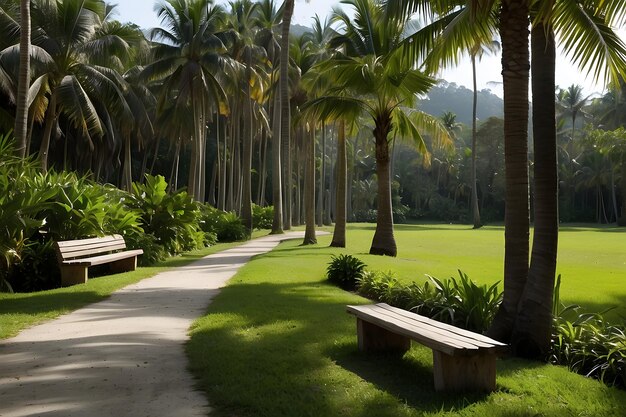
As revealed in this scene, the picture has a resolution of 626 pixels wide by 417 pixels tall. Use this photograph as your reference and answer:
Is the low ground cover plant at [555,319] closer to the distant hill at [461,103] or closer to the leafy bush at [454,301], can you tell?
the leafy bush at [454,301]

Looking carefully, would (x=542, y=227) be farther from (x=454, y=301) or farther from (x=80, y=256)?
(x=80, y=256)

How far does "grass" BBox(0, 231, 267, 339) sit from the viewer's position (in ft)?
26.0

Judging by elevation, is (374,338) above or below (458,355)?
below

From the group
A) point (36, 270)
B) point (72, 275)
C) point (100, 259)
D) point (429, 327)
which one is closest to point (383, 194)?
point (100, 259)

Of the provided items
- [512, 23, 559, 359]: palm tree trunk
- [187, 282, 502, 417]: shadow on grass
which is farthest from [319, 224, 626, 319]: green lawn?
[187, 282, 502, 417]: shadow on grass

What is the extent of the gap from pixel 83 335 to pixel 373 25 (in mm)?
16744

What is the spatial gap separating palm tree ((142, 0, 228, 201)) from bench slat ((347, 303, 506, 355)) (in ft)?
84.2

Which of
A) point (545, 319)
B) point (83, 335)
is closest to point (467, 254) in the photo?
point (545, 319)

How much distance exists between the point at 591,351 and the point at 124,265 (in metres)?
10.9

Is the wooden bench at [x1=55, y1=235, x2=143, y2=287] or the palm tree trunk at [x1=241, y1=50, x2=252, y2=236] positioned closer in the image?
the wooden bench at [x1=55, y1=235, x2=143, y2=287]

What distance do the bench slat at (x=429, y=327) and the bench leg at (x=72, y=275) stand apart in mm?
6908

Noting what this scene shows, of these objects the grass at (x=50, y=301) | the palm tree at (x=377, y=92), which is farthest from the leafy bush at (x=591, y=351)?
the palm tree at (x=377, y=92)

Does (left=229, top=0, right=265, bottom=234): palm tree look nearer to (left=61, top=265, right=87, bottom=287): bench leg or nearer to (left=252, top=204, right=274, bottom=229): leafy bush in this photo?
(left=252, top=204, right=274, bottom=229): leafy bush

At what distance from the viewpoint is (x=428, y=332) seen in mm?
5391
